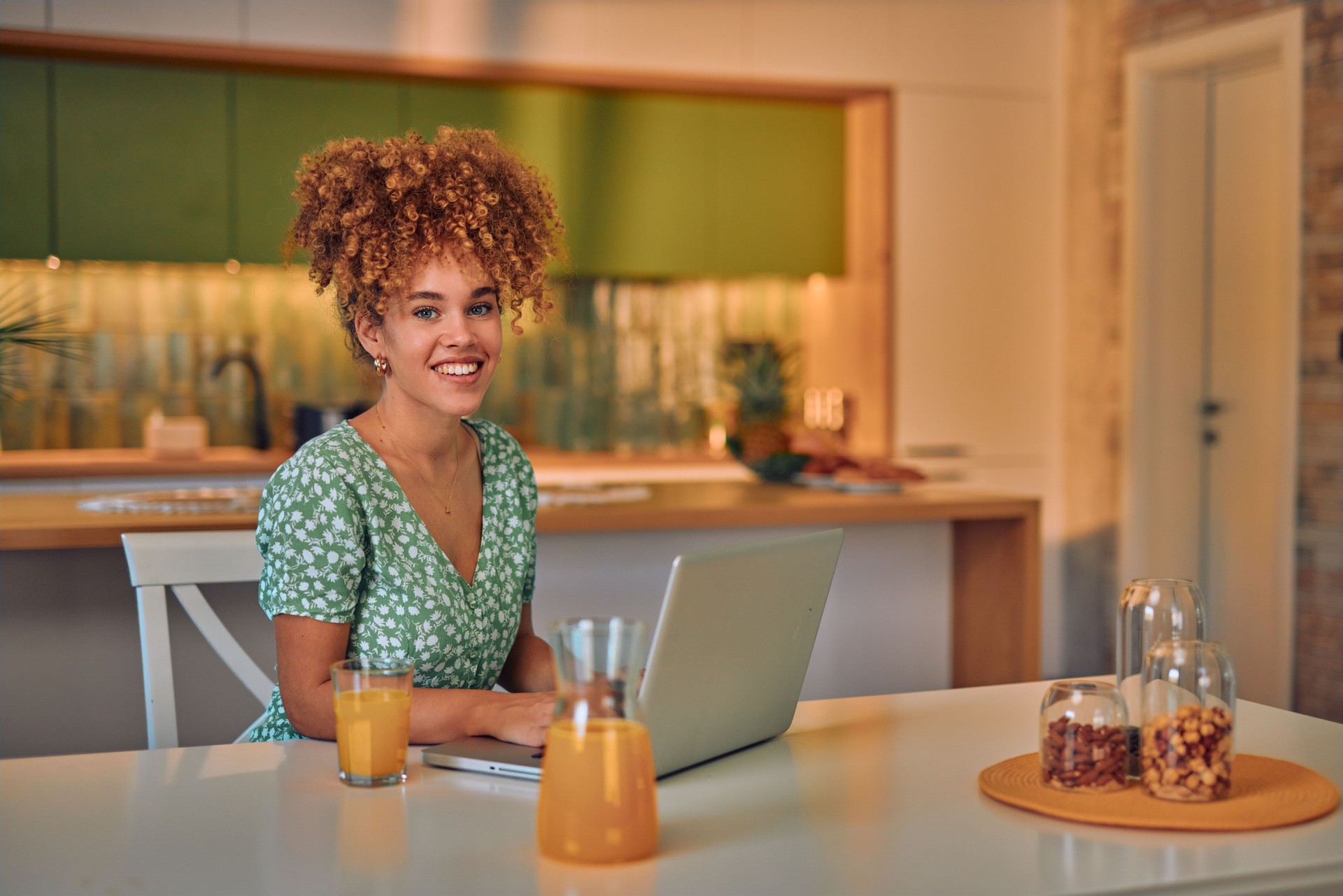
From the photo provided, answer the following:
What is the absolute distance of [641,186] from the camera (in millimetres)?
4723

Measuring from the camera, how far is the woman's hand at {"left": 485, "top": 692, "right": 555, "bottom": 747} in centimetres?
130

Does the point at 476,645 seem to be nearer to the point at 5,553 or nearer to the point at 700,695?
the point at 700,695

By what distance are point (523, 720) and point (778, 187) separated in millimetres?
3810

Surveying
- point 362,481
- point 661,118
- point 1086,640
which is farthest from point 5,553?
point 1086,640

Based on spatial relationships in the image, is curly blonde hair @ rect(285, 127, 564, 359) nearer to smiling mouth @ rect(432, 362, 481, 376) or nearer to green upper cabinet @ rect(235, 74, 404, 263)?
smiling mouth @ rect(432, 362, 481, 376)

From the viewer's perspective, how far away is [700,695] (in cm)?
124

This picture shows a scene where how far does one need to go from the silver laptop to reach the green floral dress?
24 centimetres

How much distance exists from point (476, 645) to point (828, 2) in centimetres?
366

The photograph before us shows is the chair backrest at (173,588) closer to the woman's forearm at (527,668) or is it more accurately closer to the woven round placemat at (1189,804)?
the woman's forearm at (527,668)

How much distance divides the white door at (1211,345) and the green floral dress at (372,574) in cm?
342

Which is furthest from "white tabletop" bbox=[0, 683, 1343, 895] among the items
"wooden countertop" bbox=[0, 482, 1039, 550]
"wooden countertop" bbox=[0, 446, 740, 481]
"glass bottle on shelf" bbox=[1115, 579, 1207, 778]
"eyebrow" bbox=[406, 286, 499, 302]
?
"wooden countertop" bbox=[0, 446, 740, 481]

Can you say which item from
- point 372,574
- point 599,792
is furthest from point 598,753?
point 372,574

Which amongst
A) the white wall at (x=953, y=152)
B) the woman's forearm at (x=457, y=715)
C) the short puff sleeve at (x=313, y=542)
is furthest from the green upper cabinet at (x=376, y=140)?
the woman's forearm at (x=457, y=715)

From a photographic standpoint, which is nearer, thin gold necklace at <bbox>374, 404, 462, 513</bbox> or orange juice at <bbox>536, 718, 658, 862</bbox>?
orange juice at <bbox>536, 718, 658, 862</bbox>
